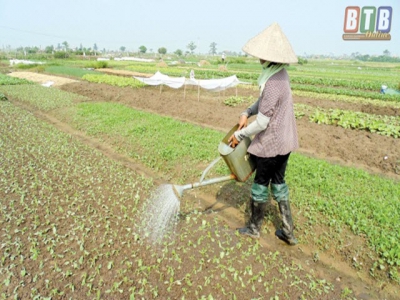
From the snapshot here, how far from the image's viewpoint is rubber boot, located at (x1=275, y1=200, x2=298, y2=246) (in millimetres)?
3395

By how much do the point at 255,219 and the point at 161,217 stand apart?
1.18 m

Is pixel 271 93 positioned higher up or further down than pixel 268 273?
higher up

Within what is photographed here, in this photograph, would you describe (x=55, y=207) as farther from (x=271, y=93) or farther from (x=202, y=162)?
(x=271, y=93)

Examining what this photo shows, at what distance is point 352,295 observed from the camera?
2.87 meters

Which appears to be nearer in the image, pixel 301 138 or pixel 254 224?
pixel 254 224

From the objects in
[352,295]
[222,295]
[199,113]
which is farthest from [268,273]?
[199,113]

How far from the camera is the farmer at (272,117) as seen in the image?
2896 millimetres

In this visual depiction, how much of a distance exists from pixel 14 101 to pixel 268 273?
14.3 meters

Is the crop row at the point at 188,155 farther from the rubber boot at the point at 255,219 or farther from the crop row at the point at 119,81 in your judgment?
the crop row at the point at 119,81

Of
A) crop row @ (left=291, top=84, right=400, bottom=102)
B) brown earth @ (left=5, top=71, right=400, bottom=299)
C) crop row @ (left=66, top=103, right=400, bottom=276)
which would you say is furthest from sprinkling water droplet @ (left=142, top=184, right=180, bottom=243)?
crop row @ (left=291, top=84, right=400, bottom=102)

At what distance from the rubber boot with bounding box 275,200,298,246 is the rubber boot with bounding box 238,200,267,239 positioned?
0.21 m

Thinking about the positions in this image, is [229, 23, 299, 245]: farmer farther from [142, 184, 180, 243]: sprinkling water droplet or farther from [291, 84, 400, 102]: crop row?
[291, 84, 400, 102]: crop row

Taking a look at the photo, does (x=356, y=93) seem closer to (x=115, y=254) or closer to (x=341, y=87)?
(x=341, y=87)

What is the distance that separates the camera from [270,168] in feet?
10.5
